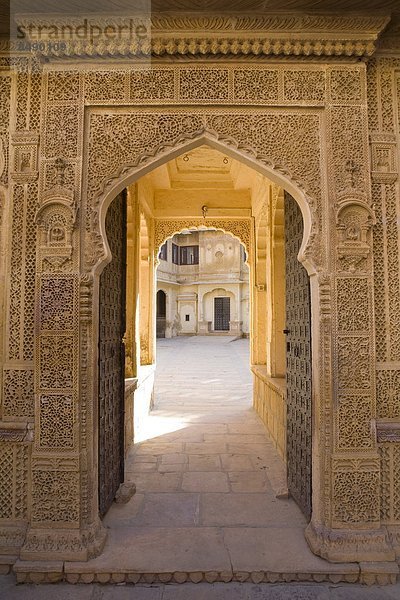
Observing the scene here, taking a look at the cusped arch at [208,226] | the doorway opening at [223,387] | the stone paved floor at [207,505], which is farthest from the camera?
the cusped arch at [208,226]

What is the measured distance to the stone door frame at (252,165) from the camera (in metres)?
2.69

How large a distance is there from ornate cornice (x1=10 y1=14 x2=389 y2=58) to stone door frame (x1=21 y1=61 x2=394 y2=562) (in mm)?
118

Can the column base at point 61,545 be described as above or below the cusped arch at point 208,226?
below

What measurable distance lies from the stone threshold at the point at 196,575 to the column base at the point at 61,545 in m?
0.06

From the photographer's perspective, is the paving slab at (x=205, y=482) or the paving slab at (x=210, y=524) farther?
the paving slab at (x=205, y=482)

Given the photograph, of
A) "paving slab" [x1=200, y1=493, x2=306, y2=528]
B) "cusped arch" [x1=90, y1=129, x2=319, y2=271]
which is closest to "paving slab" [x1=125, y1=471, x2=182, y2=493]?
"paving slab" [x1=200, y1=493, x2=306, y2=528]

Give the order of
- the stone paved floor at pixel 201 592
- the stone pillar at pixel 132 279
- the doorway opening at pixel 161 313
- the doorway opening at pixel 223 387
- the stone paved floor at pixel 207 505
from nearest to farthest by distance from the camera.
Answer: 1. the stone paved floor at pixel 201 592
2. the stone paved floor at pixel 207 505
3. the doorway opening at pixel 223 387
4. the stone pillar at pixel 132 279
5. the doorway opening at pixel 161 313

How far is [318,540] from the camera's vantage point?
265 cm

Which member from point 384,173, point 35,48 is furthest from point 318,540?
point 35,48

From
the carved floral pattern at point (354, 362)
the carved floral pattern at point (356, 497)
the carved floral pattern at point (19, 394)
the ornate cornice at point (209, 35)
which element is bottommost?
the carved floral pattern at point (356, 497)

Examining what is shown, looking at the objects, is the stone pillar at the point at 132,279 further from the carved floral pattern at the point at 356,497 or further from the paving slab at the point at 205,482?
the carved floral pattern at the point at 356,497

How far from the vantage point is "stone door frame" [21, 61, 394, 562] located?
2.69 m

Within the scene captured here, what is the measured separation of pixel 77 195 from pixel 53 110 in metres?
0.68

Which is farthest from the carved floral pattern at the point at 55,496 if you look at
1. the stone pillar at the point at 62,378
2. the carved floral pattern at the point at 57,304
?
the carved floral pattern at the point at 57,304
